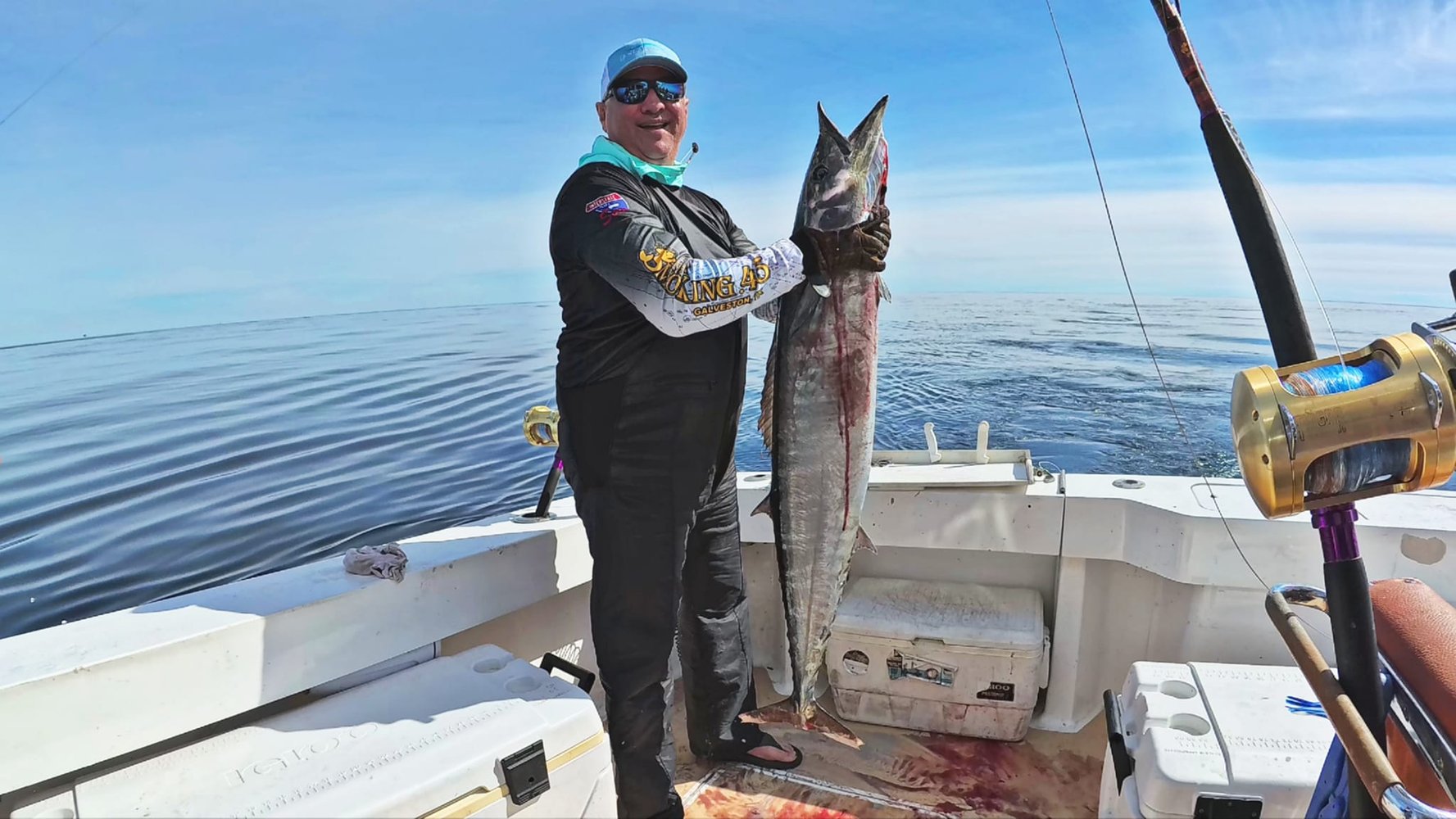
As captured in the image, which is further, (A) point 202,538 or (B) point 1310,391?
(A) point 202,538

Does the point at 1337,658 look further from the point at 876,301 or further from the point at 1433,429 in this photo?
the point at 876,301

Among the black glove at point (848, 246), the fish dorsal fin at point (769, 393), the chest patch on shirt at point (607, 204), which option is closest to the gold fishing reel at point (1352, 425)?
the black glove at point (848, 246)

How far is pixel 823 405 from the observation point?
2211 mm

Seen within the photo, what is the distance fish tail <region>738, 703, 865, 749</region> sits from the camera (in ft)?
9.93

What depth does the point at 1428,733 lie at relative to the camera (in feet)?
3.78

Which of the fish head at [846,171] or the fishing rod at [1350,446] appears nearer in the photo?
the fishing rod at [1350,446]

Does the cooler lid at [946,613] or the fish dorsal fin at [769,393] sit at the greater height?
the fish dorsal fin at [769,393]

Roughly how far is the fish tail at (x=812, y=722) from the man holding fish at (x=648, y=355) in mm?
788

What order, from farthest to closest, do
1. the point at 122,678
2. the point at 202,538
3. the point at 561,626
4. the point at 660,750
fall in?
the point at 202,538 → the point at 561,626 → the point at 660,750 → the point at 122,678

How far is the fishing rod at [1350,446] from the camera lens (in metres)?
1.07

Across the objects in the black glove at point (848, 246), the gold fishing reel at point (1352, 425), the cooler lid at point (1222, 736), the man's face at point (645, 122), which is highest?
the man's face at point (645, 122)

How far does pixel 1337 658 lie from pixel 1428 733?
5.4 inches

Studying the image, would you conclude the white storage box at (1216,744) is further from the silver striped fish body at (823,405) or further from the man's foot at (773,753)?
the man's foot at (773,753)

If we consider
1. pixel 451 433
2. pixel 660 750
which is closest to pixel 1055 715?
pixel 660 750
